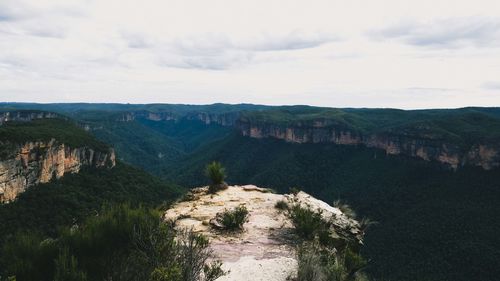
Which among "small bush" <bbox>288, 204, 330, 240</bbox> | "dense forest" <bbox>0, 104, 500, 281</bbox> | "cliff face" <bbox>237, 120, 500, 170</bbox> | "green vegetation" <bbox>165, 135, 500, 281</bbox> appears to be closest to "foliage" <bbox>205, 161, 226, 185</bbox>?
"small bush" <bbox>288, 204, 330, 240</bbox>

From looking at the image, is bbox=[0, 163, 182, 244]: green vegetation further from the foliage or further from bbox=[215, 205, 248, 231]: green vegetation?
bbox=[215, 205, 248, 231]: green vegetation

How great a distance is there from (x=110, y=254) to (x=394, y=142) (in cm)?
9751

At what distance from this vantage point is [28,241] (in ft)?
32.5

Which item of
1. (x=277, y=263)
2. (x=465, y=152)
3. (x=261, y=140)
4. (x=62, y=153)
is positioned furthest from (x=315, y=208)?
(x=261, y=140)

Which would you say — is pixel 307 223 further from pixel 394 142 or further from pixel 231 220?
pixel 394 142

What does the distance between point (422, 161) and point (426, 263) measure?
141ft

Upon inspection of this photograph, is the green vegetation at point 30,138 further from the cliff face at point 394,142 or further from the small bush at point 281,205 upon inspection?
the cliff face at point 394,142

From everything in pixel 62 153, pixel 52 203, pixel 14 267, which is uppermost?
pixel 14 267

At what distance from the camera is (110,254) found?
→ 1030cm

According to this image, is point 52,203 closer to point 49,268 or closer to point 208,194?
point 208,194

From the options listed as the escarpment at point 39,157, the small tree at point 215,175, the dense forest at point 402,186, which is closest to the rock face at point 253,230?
the small tree at point 215,175

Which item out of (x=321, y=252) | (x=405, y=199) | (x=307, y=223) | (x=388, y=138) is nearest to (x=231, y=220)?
(x=307, y=223)

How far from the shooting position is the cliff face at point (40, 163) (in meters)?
49.4

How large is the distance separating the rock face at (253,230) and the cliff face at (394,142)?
236 ft
